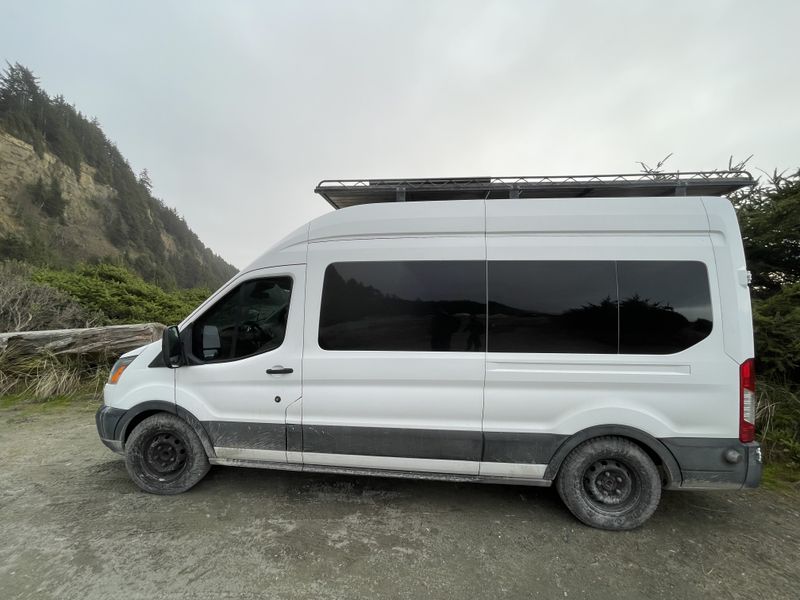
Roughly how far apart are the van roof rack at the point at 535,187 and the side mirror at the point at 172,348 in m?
2.26

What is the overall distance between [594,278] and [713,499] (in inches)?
89.9

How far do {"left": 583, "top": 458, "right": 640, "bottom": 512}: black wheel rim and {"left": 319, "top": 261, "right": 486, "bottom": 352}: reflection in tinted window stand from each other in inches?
50.7

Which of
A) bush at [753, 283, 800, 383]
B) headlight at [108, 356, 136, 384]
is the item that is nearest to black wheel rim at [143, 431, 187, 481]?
headlight at [108, 356, 136, 384]

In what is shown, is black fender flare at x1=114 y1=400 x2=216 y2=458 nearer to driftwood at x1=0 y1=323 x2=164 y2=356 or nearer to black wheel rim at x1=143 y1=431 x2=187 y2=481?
black wheel rim at x1=143 y1=431 x2=187 y2=481

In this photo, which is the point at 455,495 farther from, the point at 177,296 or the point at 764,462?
the point at 177,296

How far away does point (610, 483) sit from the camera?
2.68 m

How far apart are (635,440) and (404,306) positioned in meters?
1.96

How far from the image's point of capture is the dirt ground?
2123 millimetres

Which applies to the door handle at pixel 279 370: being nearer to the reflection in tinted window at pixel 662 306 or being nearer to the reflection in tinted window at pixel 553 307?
the reflection in tinted window at pixel 553 307

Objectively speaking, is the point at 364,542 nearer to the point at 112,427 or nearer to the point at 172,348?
the point at 172,348

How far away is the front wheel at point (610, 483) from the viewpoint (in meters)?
2.58

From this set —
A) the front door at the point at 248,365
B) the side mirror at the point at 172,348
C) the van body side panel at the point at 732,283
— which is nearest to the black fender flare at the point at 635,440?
the van body side panel at the point at 732,283

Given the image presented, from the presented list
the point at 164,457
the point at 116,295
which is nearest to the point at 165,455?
the point at 164,457

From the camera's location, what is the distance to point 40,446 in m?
3.98
